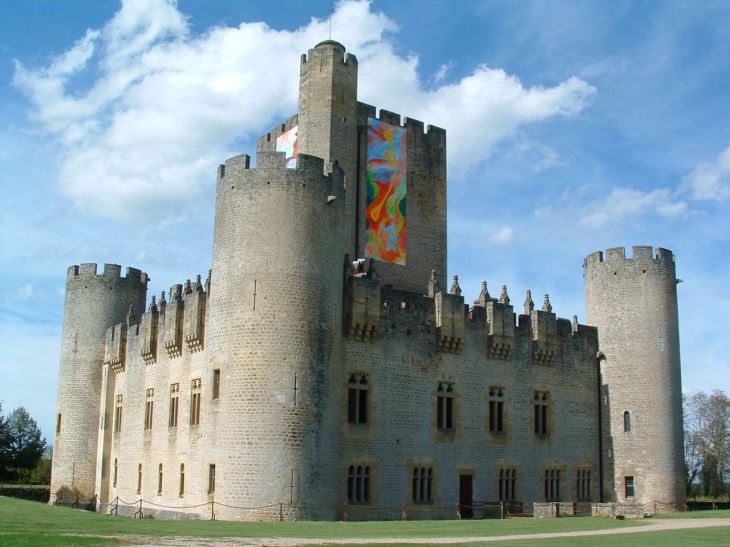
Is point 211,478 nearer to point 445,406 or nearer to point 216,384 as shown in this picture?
point 216,384

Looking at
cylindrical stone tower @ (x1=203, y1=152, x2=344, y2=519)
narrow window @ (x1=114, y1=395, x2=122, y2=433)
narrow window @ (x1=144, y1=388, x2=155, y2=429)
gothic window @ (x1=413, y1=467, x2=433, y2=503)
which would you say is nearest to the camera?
cylindrical stone tower @ (x1=203, y1=152, x2=344, y2=519)

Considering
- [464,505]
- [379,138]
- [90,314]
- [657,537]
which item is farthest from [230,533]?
[90,314]

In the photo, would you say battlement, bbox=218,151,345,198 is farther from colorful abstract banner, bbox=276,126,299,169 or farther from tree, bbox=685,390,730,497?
tree, bbox=685,390,730,497

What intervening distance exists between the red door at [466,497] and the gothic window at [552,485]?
4.31 m

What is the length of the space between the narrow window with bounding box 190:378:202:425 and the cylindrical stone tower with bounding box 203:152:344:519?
379 centimetres

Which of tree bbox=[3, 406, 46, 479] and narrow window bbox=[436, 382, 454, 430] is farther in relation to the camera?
tree bbox=[3, 406, 46, 479]

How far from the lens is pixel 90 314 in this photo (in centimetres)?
4359

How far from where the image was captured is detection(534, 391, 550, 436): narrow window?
121ft

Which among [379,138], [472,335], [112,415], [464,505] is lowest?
[464,505]

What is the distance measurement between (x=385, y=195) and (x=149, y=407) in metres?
13.7

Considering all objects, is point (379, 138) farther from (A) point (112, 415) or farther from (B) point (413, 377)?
(A) point (112, 415)

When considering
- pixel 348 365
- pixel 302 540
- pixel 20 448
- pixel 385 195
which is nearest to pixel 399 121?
pixel 385 195

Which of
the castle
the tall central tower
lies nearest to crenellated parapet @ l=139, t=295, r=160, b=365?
the castle

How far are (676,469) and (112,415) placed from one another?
25.5m
